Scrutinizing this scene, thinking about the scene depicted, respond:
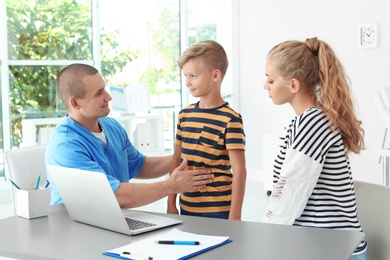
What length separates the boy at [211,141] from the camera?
2.35 m

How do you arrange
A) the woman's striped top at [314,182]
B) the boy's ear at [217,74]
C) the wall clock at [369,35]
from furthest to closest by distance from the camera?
the wall clock at [369,35] → the boy's ear at [217,74] → the woman's striped top at [314,182]

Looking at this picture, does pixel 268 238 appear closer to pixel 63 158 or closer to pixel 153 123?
pixel 63 158

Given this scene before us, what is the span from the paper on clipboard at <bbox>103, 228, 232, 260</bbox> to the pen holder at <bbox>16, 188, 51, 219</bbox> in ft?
1.50

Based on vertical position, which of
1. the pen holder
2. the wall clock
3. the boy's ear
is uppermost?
the wall clock

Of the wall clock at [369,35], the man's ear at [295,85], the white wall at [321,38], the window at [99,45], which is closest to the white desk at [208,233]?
the man's ear at [295,85]

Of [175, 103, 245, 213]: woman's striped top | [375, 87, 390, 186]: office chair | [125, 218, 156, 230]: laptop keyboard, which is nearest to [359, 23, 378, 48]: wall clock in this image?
[375, 87, 390, 186]: office chair

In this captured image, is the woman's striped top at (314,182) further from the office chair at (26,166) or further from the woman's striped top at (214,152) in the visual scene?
the office chair at (26,166)

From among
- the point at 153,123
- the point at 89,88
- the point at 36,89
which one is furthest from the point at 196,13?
the point at 89,88

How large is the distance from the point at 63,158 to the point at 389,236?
1.09 m

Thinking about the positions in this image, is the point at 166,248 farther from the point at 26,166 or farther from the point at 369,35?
the point at 369,35

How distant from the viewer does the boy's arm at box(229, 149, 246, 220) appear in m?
2.31

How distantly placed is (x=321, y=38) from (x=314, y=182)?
382 cm

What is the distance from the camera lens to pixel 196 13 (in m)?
7.13

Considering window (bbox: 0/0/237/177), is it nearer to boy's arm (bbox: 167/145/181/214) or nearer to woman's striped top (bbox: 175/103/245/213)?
boy's arm (bbox: 167/145/181/214)
